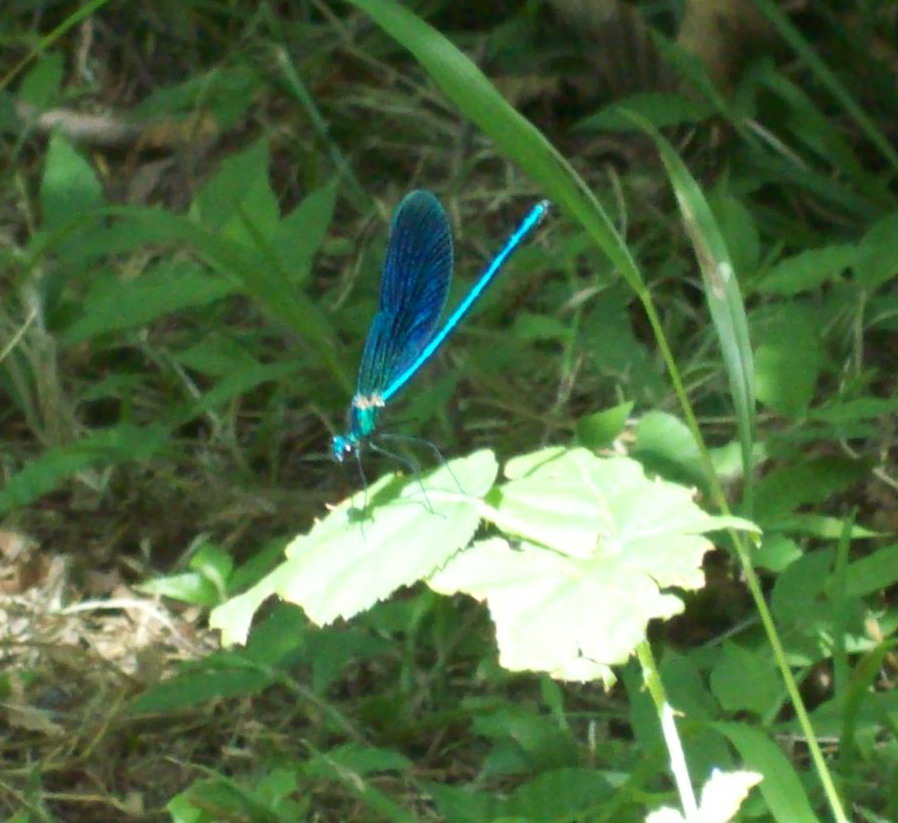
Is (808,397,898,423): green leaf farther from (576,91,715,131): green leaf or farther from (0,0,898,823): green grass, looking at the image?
(576,91,715,131): green leaf

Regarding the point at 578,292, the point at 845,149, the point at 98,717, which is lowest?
the point at 98,717

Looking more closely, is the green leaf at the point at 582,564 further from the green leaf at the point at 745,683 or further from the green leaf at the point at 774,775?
the green leaf at the point at 745,683

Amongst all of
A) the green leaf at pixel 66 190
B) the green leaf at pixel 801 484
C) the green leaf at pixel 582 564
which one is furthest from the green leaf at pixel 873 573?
the green leaf at pixel 66 190

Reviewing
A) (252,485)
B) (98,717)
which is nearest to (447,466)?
(98,717)

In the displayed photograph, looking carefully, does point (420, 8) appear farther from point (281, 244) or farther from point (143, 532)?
point (143, 532)

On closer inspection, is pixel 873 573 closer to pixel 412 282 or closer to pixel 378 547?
pixel 412 282

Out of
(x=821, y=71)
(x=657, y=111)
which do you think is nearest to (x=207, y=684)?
(x=657, y=111)

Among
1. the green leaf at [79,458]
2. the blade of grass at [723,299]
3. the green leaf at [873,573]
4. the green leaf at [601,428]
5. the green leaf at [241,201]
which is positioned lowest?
the green leaf at [79,458]
